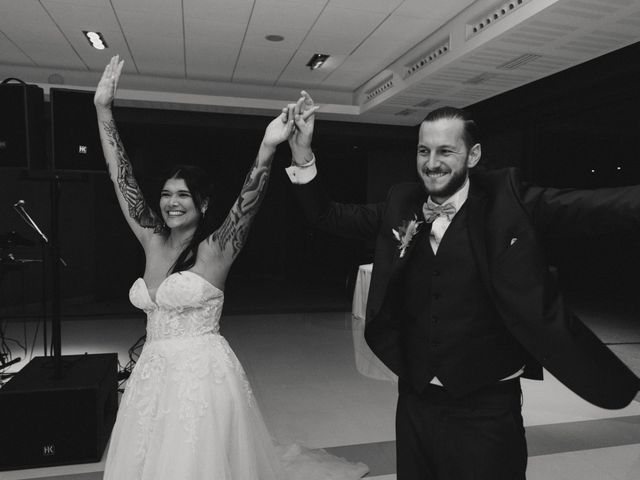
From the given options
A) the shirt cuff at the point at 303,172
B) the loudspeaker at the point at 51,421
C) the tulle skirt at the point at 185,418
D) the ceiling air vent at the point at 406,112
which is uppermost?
the ceiling air vent at the point at 406,112

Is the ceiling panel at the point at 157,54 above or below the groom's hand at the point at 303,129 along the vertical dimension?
above

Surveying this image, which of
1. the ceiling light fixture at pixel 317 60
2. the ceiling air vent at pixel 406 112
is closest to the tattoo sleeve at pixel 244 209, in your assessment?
the ceiling light fixture at pixel 317 60

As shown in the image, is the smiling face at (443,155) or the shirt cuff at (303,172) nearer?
the smiling face at (443,155)

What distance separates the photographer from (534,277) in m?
1.32

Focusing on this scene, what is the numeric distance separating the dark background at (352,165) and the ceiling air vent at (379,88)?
3.88ft

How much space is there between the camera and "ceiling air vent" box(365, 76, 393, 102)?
6614 mm

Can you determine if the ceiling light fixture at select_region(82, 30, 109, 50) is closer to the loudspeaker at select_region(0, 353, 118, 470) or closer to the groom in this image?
the loudspeaker at select_region(0, 353, 118, 470)

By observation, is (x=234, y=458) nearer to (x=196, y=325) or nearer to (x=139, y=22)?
(x=196, y=325)

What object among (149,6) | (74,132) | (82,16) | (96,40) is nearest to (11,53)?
(96,40)

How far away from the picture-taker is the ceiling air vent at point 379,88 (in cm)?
661

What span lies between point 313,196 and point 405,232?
31cm

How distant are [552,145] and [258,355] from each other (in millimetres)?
5006

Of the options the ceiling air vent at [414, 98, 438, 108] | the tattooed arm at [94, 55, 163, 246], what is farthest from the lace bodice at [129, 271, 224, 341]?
the ceiling air vent at [414, 98, 438, 108]

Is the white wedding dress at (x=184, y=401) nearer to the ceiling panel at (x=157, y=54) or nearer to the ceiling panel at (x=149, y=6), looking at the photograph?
the ceiling panel at (x=149, y=6)
